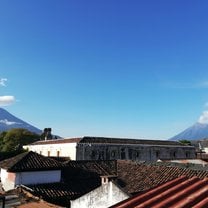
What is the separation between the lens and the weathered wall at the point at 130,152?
151 feet

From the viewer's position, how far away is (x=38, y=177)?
24562mm

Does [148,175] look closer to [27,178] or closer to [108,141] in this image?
[27,178]

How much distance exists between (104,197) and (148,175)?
1070 centimetres

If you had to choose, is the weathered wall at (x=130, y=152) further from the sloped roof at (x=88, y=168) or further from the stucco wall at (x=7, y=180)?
the stucco wall at (x=7, y=180)

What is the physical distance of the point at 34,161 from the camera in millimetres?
25844

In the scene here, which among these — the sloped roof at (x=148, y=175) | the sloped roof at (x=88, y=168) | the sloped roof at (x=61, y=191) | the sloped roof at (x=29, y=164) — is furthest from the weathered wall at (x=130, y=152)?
the sloped roof at (x=148, y=175)

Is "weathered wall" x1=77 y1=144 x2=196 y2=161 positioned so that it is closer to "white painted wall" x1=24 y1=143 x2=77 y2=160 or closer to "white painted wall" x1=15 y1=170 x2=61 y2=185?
"white painted wall" x1=24 y1=143 x2=77 y2=160

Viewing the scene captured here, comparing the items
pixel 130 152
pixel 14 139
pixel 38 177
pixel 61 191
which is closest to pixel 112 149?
pixel 130 152

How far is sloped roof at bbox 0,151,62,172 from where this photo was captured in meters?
24.1

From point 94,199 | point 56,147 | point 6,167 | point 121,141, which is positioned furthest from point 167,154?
point 94,199

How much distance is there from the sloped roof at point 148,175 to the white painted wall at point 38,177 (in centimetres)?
545

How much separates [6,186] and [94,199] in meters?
13.6

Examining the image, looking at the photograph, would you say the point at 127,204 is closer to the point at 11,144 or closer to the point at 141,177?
the point at 141,177

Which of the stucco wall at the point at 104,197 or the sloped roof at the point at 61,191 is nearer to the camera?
the stucco wall at the point at 104,197
